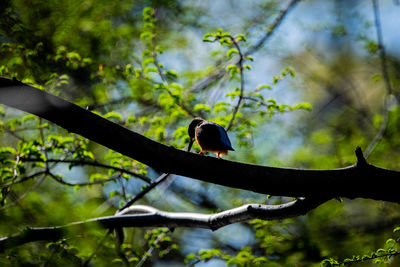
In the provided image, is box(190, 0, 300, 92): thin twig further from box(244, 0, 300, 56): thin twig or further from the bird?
the bird

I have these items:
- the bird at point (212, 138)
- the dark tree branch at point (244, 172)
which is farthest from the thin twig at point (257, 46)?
the dark tree branch at point (244, 172)

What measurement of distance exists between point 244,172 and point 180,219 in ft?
3.82

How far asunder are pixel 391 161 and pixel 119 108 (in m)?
3.58

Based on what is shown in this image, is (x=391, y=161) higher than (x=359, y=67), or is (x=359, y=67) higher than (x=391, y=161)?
(x=359, y=67)

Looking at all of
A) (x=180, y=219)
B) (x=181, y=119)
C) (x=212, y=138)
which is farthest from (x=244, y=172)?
(x=181, y=119)

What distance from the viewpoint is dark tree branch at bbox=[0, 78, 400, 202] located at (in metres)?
2.09

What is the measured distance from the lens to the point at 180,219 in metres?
3.16

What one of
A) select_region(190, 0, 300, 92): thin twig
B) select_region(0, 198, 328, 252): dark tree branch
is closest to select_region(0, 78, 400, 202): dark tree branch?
select_region(0, 198, 328, 252): dark tree branch

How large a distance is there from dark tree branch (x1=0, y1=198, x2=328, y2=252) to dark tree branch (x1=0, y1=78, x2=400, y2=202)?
0.15 metres

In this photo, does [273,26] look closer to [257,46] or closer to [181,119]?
[257,46]

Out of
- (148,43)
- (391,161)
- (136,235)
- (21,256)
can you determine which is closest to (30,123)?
(148,43)

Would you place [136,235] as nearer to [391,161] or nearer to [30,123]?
[30,123]

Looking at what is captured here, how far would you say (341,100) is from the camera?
6926 millimetres

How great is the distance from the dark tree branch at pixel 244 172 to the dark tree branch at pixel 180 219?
0.50ft
